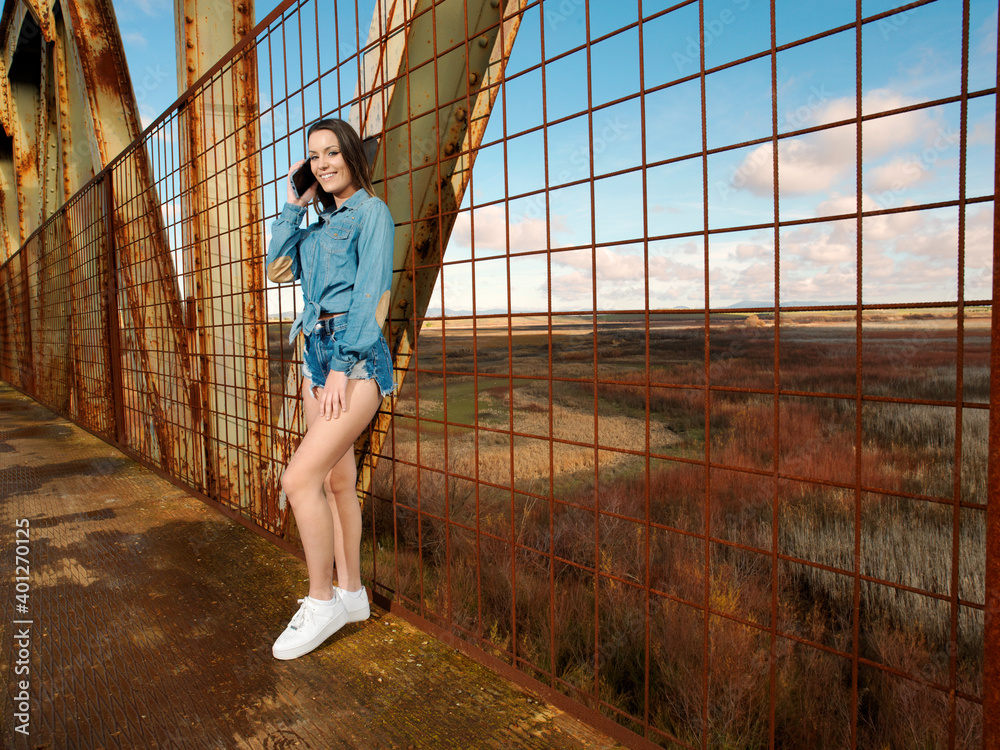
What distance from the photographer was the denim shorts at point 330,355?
1933 mm

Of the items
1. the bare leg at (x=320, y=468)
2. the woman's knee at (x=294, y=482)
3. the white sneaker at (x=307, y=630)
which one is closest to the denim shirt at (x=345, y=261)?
the bare leg at (x=320, y=468)

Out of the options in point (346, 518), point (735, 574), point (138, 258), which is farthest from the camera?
point (138, 258)


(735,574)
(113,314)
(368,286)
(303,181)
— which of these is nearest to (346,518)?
(368,286)

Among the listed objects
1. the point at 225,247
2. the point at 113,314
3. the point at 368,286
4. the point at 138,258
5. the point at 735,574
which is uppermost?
the point at 138,258

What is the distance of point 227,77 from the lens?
3.42 m

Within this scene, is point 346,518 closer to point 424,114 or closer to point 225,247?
point 424,114

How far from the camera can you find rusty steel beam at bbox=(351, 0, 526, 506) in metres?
2.03

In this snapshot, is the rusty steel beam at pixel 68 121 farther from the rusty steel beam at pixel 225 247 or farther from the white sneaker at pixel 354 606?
the white sneaker at pixel 354 606

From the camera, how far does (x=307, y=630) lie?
6.77 feet

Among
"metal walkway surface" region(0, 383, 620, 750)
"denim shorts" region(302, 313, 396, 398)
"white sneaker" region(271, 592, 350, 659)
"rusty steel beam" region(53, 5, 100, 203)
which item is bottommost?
"metal walkway surface" region(0, 383, 620, 750)

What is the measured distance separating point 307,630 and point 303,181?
61.0 inches

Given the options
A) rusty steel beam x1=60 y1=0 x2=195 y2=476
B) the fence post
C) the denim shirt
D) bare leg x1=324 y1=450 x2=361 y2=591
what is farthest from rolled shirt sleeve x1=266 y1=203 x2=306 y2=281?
the fence post

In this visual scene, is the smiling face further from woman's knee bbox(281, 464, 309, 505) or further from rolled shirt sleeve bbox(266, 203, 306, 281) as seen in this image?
woman's knee bbox(281, 464, 309, 505)

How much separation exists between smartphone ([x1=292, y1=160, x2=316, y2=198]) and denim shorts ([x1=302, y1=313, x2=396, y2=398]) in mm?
500
